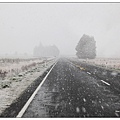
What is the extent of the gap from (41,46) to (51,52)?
11.7m

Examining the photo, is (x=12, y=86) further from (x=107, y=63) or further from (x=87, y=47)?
(x=87, y=47)

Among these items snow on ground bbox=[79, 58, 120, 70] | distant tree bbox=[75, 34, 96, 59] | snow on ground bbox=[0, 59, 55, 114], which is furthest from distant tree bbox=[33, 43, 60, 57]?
snow on ground bbox=[0, 59, 55, 114]

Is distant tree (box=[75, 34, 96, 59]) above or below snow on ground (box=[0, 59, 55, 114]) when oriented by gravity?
above

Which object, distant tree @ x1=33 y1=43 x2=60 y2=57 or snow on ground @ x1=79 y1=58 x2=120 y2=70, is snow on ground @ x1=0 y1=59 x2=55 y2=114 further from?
distant tree @ x1=33 y1=43 x2=60 y2=57

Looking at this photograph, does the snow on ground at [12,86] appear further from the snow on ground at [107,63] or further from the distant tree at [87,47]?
the distant tree at [87,47]

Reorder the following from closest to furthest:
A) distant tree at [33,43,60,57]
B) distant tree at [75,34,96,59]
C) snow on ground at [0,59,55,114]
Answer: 1. snow on ground at [0,59,55,114]
2. distant tree at [75,34,96,59]
3. distant tree at [33,43,60,57]

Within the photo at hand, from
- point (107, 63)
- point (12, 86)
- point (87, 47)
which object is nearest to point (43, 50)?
point (87, 47)

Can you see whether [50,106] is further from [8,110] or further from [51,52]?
[51,52]

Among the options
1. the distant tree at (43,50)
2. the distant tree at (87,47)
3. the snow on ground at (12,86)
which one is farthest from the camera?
the distant tree at (43,50)

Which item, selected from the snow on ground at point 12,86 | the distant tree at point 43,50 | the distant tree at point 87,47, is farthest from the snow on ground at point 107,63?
the distant tree at point 43,50

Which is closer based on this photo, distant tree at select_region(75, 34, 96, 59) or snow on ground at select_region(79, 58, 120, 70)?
snow on ground at select_region(79, 58, 120, 70)

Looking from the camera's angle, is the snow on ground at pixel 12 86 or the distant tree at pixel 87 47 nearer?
the snow on ground at pixel 12 86

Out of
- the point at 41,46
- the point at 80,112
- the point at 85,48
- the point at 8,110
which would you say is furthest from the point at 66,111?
the point at 41,46

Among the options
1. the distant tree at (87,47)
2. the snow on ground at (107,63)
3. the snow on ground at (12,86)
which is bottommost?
the snow on ground at (107,63)
